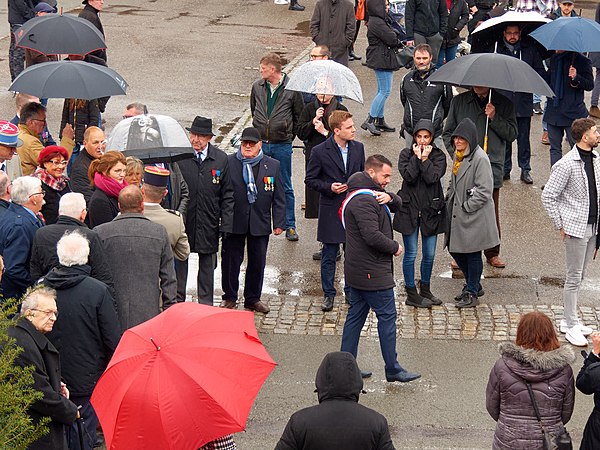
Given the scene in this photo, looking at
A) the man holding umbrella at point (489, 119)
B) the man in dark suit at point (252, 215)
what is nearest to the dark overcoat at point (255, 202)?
the man in dark suit at point (252, 215)

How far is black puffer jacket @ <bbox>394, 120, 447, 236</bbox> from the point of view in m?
10.1

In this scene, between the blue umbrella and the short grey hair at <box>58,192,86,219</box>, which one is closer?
the short grey hair at <box>58,192,86,219</box>

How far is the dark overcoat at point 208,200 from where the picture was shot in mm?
9805

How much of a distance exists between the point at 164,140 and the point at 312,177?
5.13 feet

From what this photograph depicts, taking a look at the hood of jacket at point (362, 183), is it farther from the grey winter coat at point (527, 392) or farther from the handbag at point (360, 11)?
the handbag at point (360, 11)

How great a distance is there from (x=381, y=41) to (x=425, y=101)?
144 inches

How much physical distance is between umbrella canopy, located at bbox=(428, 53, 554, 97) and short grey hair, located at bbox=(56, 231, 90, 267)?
5108 mm

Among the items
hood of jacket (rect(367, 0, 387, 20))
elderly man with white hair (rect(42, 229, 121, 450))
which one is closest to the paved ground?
elderly man with white hair (rect(42, 229, 121, 450))

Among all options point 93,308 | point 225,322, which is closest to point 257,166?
point 93,308

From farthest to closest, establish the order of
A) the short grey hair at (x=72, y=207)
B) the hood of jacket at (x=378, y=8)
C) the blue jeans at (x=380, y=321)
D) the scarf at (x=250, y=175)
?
the hood of jacket at (x=378, y=8)
the scarf at (x=250, y=175)
the blue jeans at (x=380, y=321)
the short grey hair at (x=72, y=207)

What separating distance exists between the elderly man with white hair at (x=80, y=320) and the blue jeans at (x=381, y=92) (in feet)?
28.1

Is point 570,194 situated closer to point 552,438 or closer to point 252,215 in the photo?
point 252,215

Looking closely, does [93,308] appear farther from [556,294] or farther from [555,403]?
[556,294]

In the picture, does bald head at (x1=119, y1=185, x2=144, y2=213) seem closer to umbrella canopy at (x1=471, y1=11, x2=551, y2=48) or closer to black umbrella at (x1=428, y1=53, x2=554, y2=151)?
black umbrella at (x1=428, y1=53, x2=554, y2=151)
